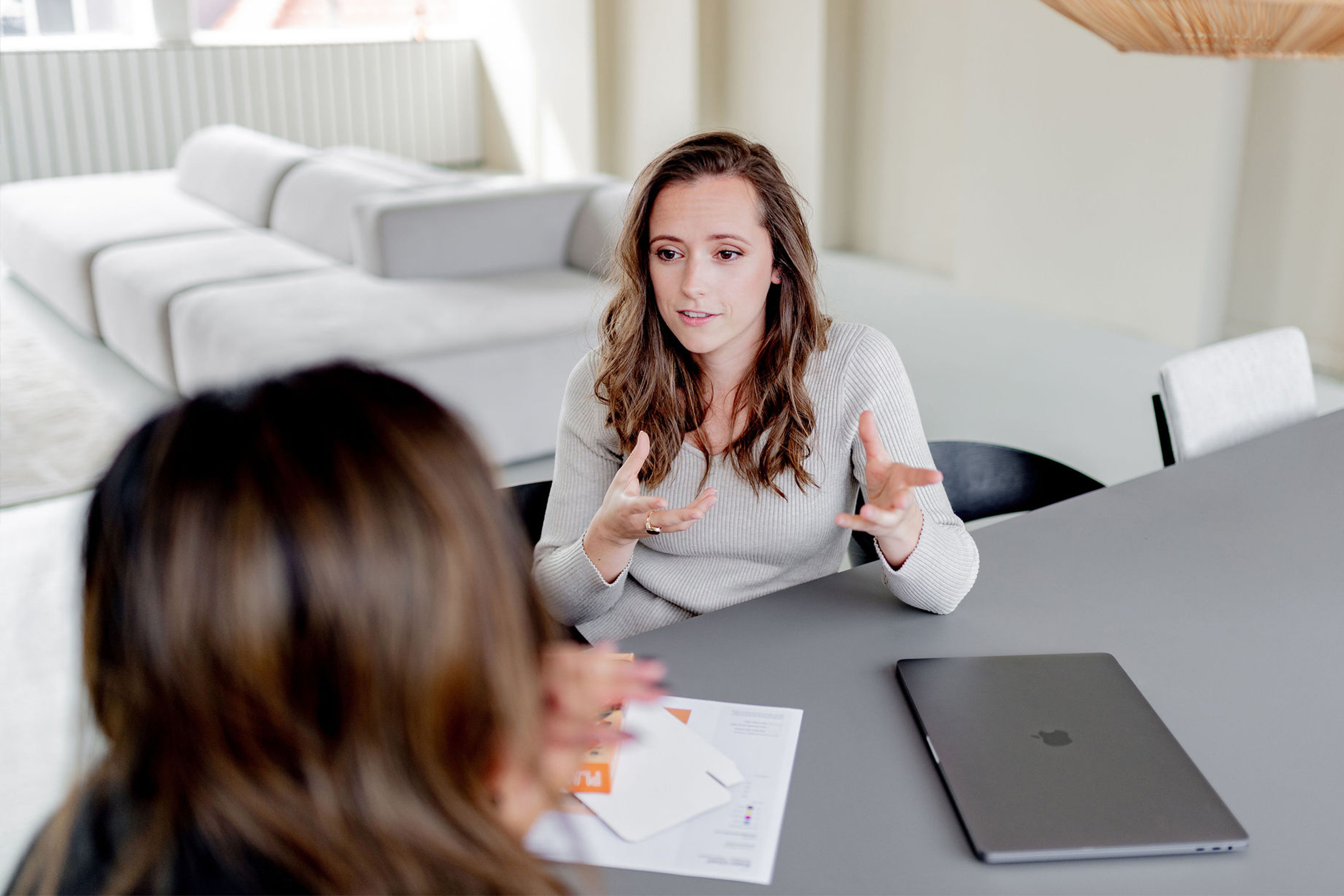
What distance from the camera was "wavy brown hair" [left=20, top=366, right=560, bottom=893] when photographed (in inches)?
23.2

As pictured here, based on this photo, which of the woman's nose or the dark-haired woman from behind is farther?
the woman's nose

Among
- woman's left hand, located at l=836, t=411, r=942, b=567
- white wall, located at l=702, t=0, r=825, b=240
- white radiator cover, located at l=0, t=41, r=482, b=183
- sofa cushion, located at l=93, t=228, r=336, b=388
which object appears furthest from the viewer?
white radiator cover, located at l=0, t=41, r=482, b=183

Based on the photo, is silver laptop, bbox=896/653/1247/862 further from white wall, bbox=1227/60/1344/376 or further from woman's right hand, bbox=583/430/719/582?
white wall, bbox=1227/60/1344/376

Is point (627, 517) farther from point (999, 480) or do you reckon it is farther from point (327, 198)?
point (327, 198)

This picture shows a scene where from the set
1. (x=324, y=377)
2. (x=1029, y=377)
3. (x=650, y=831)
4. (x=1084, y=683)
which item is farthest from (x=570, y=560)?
(x=1029, y=377)

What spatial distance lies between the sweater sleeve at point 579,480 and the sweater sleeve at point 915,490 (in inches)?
13.9

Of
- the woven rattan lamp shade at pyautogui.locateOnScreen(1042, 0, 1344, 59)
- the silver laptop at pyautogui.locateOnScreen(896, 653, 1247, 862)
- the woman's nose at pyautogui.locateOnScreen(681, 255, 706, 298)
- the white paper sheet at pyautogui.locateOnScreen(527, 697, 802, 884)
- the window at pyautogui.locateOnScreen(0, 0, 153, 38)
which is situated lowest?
the white paper sheet at pyautogui.locateOnScreen(527, 697, 802, 884)

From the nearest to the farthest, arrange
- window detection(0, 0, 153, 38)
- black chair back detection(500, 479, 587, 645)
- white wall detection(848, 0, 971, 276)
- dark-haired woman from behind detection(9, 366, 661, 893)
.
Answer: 1. dark-haired woman from behind detection(9, 366, 661, 893)
2. black chair back detection(500, 479, 587, 645)
3. white wall detection(848, 0, 971, 276)
4. window detection(0, 0, 153, 38)

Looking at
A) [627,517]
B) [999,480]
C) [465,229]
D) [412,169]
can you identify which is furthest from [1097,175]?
[627,517]

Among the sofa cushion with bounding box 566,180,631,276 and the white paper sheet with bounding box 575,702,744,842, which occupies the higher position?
the sofa cushion with bounding box 566,180,631,276

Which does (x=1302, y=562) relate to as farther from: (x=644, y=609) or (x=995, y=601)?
(x=644, y=609)

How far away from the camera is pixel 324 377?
66 centimetres

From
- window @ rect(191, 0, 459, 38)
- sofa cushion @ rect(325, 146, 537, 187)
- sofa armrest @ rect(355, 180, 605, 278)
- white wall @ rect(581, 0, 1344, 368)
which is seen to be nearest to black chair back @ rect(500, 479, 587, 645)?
white wall @ rect(581, 0, 1344, 368)

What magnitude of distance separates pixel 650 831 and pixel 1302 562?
3.29 ft
